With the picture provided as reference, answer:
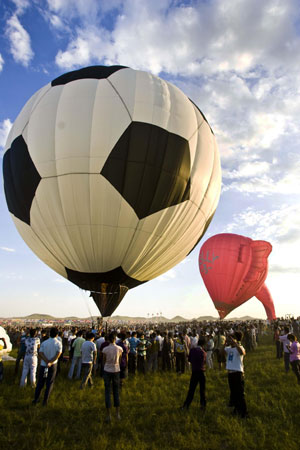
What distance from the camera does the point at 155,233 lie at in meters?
10.1

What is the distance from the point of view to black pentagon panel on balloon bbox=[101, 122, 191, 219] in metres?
9.40

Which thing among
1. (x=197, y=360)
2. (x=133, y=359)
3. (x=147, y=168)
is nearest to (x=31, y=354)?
(x=197, y=360)

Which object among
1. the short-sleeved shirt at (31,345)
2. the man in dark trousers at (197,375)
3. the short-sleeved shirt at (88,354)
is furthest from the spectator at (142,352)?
the man in dark trousers at (197,375)

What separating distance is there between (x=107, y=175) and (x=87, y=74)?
4142 mm

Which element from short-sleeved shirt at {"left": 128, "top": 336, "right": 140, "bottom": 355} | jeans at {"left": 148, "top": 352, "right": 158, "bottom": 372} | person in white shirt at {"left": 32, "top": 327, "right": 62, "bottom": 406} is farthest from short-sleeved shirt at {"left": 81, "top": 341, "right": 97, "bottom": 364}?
jeans at {"left": 148, "top": 352, "right": 158, "bottom": 372}

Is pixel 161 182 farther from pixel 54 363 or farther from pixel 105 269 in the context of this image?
pixel 54 363

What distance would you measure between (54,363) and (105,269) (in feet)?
15.8

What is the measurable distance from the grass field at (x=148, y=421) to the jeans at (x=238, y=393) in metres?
0.17

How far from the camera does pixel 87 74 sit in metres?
10.8

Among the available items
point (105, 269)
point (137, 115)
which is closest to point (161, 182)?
point (137, 115)

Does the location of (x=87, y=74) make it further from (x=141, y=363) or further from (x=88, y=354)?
(x=141, y=363)

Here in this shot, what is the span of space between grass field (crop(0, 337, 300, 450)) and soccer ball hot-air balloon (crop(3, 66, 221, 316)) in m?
4.09

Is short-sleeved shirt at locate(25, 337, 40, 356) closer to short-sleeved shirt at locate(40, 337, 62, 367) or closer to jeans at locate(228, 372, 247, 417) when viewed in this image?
short-sleeved shirt at locate(40, 337, 62, 367)

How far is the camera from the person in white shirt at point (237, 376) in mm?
5102
